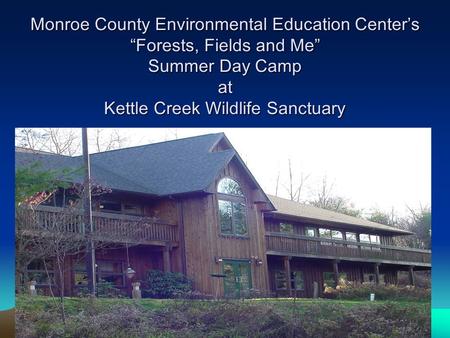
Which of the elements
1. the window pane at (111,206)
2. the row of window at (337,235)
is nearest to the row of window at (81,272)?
the window pane at (111,206)

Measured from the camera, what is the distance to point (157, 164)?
10.9 meters

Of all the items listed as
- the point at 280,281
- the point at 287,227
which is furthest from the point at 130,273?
the point at 287,227

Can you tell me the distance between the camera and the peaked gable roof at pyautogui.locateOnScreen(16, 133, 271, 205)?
976cm

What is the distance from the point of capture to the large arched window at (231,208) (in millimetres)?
11062

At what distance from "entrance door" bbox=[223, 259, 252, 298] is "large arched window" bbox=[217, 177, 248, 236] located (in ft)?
1.79

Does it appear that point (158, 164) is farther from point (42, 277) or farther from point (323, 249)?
point (323, 249)

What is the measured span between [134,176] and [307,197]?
2.61 metres

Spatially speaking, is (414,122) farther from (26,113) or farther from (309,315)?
(26,113)

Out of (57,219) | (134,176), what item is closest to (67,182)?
(57,219)

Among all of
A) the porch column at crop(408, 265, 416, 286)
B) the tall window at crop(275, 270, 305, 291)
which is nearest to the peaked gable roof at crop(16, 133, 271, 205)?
the tall window at crop(275, 270, 305, 291)

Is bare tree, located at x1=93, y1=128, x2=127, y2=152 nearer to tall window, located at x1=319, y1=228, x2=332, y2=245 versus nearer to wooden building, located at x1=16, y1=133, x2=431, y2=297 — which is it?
wooden building, located at x1=16, y1=133, x2=431, y2=297

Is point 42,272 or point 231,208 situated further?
point 231,208

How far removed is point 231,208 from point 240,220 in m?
0.43

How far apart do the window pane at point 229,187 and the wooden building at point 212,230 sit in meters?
0.02
